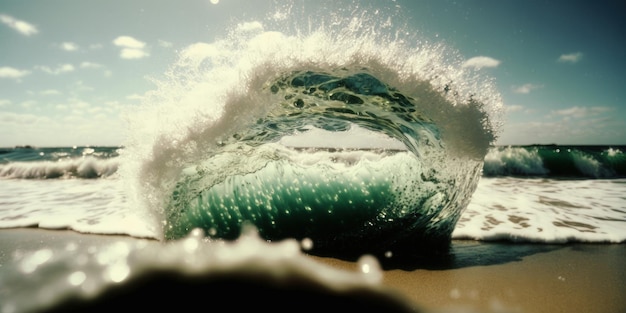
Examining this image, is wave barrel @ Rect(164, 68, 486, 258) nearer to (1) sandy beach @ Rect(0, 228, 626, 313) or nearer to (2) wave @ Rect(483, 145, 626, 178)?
(1) sandy beach @ Rect(0, 228, 626, 313)

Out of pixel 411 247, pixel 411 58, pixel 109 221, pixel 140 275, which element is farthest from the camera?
pixel 109 221

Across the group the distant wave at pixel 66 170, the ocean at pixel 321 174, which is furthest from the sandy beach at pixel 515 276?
the distant wave at pixel 66 170

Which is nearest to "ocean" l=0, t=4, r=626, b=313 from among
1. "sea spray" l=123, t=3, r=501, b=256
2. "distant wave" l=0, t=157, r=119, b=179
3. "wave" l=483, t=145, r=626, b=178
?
"sea spray" l=123, t=3, r=501, b=256

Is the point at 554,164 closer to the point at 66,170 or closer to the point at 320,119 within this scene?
the point at 320,119

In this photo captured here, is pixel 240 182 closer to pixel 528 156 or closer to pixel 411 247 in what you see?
pixel 411 247

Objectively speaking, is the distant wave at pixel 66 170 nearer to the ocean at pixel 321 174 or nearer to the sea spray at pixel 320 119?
the ocean at pixel 321 174

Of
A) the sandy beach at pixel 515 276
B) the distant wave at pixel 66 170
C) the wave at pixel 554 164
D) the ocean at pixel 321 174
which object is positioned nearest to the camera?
the sandy beach at pixel 515 276

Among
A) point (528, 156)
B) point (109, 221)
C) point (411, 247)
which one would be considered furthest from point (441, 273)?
point (528, 156)

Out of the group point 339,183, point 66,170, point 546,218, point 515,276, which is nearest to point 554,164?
point 546,218
